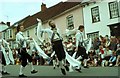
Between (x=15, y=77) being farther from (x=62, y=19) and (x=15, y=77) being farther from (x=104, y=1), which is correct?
(x=62, y=19)

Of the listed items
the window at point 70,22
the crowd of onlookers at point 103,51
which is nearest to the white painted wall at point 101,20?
the window at point 70,22

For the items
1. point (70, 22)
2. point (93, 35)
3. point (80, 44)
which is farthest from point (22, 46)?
point (70, 22)

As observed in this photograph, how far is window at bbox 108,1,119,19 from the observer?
2519cm

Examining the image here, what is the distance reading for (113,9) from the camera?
25625mm

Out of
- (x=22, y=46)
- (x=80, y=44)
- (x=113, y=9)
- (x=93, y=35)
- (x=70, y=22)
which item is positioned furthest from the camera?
(x=70, y=22)

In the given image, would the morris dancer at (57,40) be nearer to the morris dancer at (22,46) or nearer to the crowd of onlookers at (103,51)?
the morris dancer at (22,46)

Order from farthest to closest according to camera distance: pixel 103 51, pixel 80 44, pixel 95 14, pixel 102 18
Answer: pixel 95 14, pixel 102 18, pixel 103 51, pixel 80 44

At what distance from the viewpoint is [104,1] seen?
26.7 metres

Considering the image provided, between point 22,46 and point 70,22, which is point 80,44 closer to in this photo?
point 22,46

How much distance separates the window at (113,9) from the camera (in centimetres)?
2519

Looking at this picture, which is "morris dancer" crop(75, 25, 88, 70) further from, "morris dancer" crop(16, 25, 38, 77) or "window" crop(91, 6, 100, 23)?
"window" crop(91, 6, 100, 23)

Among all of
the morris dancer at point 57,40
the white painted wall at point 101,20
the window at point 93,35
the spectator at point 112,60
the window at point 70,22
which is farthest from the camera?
the window at point 70,22

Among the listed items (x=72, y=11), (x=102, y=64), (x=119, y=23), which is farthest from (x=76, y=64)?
(x=72, y=11)

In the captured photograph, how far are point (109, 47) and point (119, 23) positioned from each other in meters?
8.34
